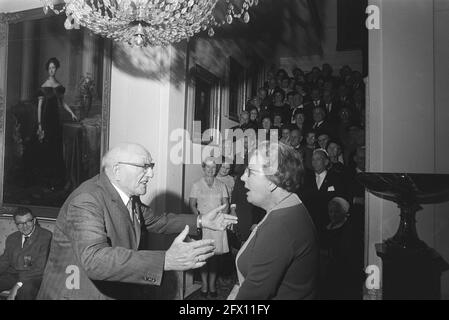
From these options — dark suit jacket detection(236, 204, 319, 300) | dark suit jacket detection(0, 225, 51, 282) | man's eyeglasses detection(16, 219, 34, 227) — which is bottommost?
dark suit jacket detection(0, 225, 51, 282)

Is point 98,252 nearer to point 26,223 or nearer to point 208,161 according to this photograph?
point 208,161

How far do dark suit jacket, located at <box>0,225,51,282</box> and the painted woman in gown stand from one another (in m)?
0.44

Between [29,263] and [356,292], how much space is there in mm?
2350

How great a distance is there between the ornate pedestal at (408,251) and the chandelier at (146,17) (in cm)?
111

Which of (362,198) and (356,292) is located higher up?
(362,198)

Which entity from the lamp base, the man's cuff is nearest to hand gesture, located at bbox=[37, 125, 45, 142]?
the man's cuff

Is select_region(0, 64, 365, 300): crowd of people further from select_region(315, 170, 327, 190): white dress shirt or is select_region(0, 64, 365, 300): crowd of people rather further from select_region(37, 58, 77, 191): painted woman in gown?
select_region(37, 58, 77, 191): painted woman in gown

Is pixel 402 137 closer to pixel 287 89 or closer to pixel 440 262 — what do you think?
pixel 440 262

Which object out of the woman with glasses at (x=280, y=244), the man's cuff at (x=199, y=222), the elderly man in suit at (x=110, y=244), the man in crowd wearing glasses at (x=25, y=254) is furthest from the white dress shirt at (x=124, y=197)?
the man in crowd wearing glasses at (x=25, y=254)

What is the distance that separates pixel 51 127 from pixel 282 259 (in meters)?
2.55

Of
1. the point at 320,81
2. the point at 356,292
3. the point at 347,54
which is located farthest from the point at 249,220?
the point at 347,54

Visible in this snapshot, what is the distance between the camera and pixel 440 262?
1904 mm

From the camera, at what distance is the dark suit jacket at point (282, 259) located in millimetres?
1258

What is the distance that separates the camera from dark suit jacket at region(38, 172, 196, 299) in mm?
1320
